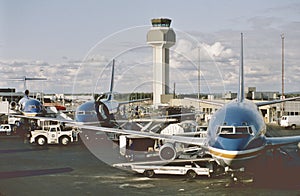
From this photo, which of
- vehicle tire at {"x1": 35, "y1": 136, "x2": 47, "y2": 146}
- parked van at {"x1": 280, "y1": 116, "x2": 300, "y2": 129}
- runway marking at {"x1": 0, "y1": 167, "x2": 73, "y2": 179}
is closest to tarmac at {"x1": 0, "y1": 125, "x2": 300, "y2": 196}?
runway marking at {"x1": 0, "y1": 167, "x2": 73, "y2": 179}

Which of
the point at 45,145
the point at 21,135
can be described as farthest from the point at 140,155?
the point at 21,135

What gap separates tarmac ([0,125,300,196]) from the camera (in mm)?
21734

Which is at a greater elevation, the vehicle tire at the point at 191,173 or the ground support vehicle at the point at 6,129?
the ground support vehicle at the point at 6,129

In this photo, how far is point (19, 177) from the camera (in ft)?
85.9

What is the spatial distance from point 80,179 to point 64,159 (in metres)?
9.15

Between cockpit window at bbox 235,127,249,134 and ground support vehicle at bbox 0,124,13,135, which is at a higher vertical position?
cockpit window at bbox 235,127,249,134

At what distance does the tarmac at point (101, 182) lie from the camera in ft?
71.3

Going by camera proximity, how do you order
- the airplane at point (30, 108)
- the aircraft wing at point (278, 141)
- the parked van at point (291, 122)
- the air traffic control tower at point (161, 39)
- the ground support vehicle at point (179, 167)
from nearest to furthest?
the aircraft wing at point (278, 141)
the ground support vehicle at point (179, 167)
the airplane at point (30, 108)
the parked van at point (291, 122)
the air traffic control tower at point (161, 39)

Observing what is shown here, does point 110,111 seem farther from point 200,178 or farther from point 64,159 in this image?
point 200,178

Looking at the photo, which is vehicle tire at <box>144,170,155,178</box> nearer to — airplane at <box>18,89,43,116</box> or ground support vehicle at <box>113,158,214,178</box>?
ground support vehicle at <box>113,158,214,178</box>

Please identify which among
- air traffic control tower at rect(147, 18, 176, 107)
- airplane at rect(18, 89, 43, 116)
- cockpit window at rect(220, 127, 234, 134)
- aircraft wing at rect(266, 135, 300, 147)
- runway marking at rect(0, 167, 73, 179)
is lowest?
runway marking at rect(0, 167, 73, 179)

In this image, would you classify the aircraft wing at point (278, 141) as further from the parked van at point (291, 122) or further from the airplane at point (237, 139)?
the parked van at point (291, 122)

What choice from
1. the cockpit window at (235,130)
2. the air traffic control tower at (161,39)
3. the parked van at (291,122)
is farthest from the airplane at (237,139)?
the air traffic control tower at (161,39)

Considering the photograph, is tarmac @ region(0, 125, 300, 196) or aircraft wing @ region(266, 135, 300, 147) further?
aircraft wing @ region(266, 135, 300, 147)
